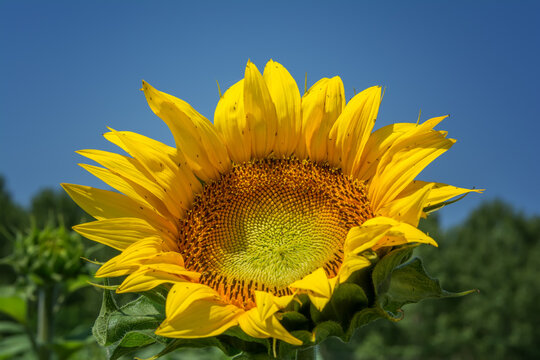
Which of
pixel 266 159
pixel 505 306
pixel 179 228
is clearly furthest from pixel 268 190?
pixel 505 306

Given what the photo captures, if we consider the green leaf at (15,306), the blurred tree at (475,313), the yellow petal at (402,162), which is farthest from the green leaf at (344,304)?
the blurred tree at (475,313)

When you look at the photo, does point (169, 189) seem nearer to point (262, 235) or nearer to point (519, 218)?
point (262, 235)

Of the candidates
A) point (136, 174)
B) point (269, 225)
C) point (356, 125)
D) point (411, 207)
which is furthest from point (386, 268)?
point (136, 174)

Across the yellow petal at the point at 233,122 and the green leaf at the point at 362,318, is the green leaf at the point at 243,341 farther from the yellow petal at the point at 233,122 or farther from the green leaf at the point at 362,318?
the yellow petal at the point at 233,122

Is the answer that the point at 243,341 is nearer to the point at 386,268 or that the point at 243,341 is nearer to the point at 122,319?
the point at 122,319

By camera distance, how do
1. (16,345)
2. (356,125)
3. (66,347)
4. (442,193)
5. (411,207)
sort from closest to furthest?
(411,207) → (442,193) → (356,125) → (66,347) → (16,345)

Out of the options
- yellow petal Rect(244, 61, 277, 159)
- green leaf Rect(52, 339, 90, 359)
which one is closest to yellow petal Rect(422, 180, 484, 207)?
yellow petal Rect(244, 61, 277, 159)
